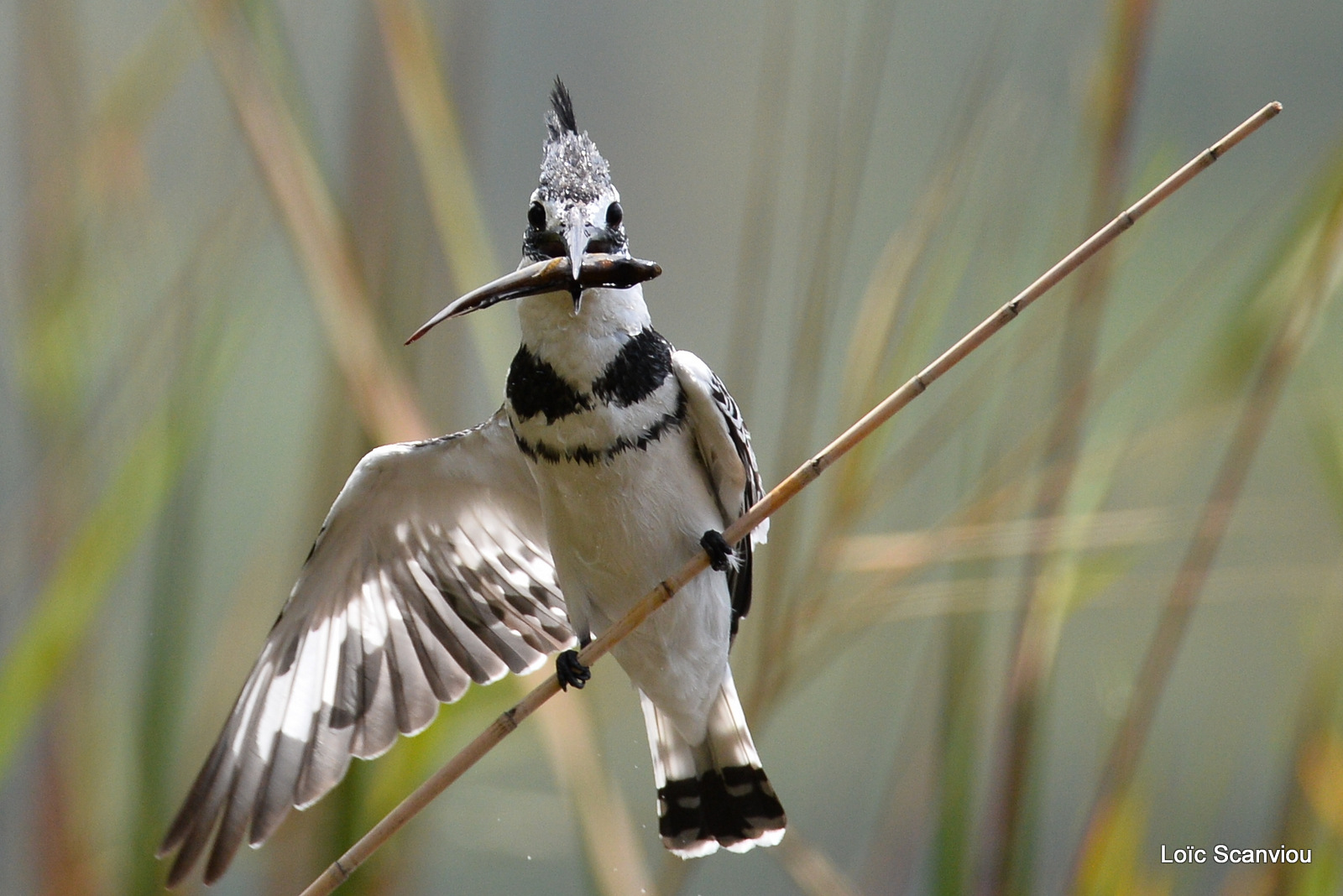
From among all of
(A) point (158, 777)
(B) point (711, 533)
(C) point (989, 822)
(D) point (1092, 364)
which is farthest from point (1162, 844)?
(A) point (158, 777)

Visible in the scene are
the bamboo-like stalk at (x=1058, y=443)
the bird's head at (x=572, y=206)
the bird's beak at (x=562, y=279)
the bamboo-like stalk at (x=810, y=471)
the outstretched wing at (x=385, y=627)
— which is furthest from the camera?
the outstretched wing at (x=385, y=627)

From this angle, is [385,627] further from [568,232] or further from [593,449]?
[568,232]

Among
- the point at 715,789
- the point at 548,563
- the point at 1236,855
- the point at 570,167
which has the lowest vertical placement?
the point at 1236,855

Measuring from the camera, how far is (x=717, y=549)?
125 cm

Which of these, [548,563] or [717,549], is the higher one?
[548,563]

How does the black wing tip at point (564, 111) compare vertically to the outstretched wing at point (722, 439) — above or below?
above

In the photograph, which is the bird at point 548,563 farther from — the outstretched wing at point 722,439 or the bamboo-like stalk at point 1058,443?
the bamboo-like stalk at point 1058,443

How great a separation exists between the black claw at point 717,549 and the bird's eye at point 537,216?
1.16ft

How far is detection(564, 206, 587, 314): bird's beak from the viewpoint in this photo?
104cm

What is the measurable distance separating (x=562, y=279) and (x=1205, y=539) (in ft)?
2.61

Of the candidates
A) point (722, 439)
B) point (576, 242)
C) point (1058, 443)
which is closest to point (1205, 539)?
point (1058, 443)

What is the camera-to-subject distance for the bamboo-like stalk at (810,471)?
35.2 inches

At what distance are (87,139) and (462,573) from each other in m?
0.75

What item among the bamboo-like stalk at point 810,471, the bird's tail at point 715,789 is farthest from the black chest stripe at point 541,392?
the bird's tail at point 715,789
